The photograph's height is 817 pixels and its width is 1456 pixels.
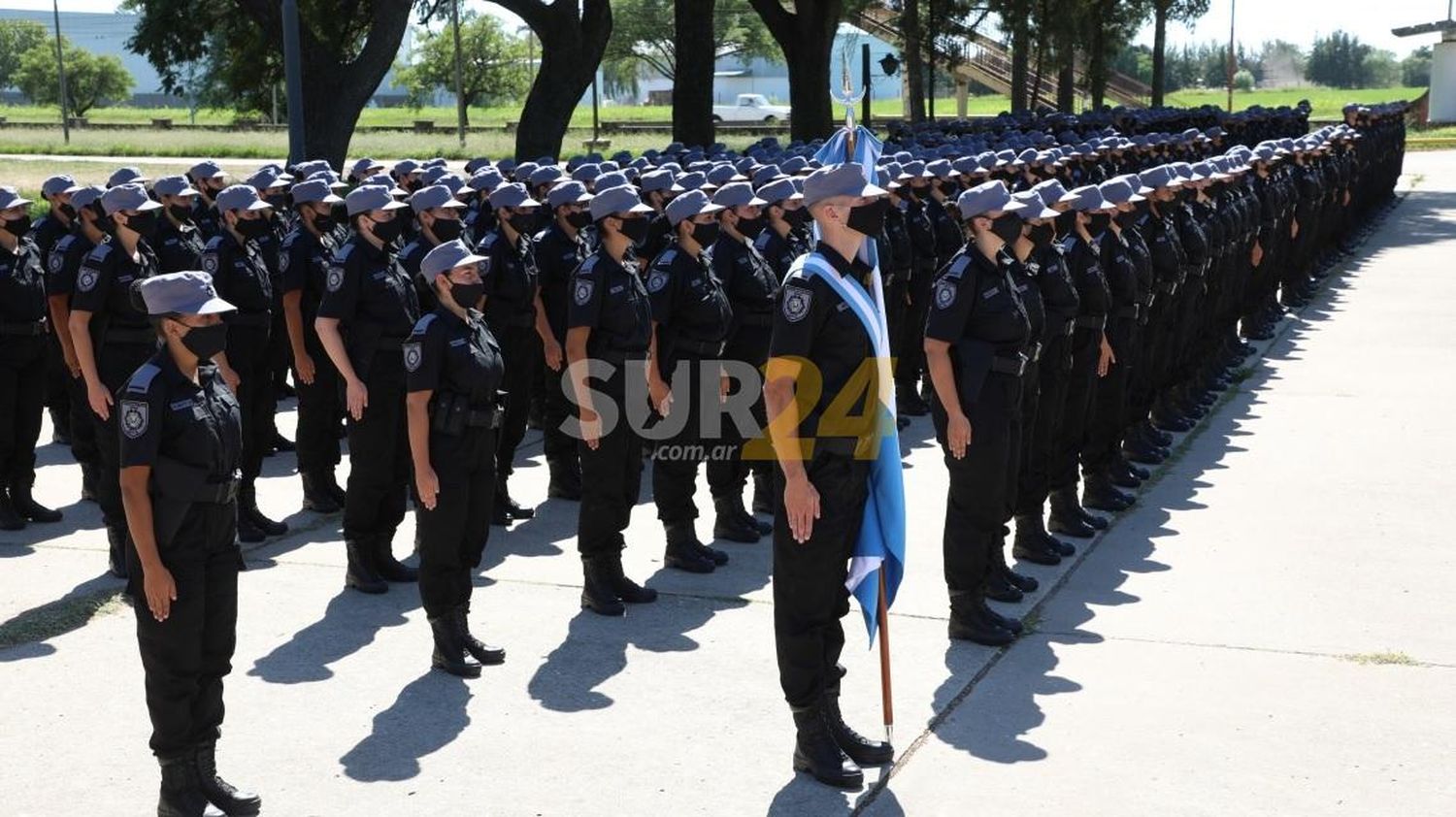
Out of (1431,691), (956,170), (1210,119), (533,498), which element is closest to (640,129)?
(1210,119)

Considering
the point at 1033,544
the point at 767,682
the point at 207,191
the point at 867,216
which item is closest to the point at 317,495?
the point at 207,191

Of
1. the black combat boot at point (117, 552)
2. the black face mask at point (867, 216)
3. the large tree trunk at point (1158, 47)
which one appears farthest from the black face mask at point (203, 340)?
the large tree trunk at point (1158, 47)

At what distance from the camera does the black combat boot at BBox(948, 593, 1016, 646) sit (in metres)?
7.20

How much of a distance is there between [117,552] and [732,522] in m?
3.26

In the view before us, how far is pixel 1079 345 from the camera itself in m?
9.05

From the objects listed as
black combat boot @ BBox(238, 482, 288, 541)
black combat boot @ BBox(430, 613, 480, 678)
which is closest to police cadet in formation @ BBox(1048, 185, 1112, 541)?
black combat boot @ BBox(430, 613, 480, 678)

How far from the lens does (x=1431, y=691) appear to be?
21.5 feet

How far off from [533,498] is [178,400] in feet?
16.0

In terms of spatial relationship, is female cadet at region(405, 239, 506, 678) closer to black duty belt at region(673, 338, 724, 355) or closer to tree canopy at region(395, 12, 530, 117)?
black duty belt at region(673, 338, 724, 355)

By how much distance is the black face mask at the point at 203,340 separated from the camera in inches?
210

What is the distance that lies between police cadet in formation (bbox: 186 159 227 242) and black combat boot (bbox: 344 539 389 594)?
4592mm

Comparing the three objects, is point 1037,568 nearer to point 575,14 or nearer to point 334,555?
point 334,555

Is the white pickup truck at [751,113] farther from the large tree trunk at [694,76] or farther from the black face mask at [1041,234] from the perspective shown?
the black face mask at [1041,234]

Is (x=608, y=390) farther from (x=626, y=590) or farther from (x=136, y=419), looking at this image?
(x=136, y=419)
